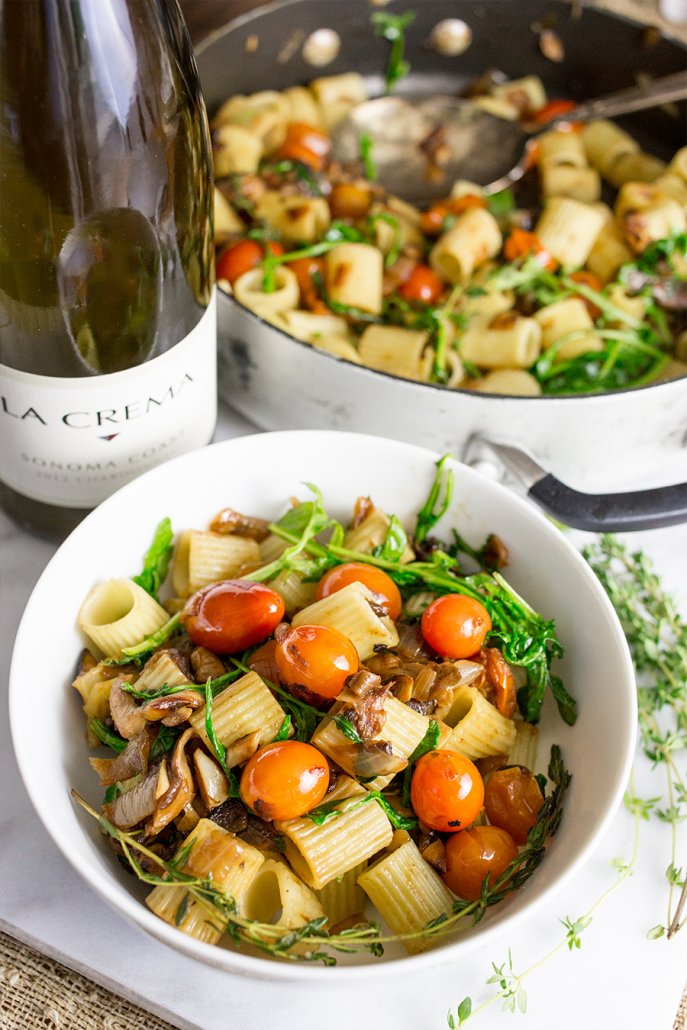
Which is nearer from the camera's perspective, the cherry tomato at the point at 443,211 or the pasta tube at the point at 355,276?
the pasta tube at the point at 355,276

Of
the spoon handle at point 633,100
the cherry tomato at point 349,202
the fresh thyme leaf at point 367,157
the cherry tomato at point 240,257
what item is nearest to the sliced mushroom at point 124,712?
the cherry tomato at point 240,257

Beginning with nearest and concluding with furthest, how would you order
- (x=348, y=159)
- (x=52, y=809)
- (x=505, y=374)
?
(x=52, y=809), (x=505, y=374), (x=348, y=159)

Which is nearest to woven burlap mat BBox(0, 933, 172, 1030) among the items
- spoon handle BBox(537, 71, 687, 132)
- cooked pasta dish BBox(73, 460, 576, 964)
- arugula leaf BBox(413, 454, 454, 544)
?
cooked pasta dish BBox(73, 460, 576, 964)

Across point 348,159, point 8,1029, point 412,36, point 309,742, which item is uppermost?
point 412,36

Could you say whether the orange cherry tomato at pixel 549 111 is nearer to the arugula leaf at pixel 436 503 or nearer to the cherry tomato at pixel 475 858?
the arugula leaf at pixel 436 503

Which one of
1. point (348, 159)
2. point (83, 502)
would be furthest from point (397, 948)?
point (348, 159)

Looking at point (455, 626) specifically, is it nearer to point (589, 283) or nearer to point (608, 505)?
point (608, 505)

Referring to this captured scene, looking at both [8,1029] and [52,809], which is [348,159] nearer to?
[52,809]
